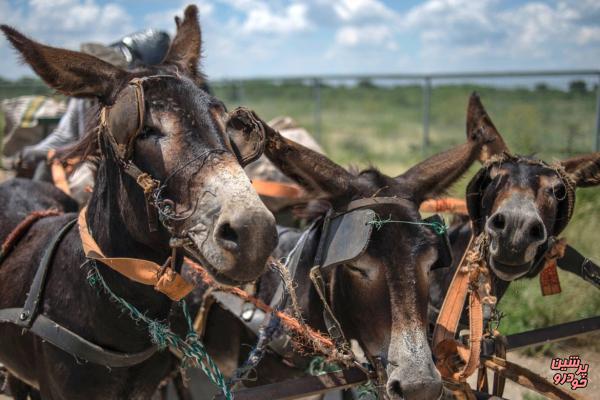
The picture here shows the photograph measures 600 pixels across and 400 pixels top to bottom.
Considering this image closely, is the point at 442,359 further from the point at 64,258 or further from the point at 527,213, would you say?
the point at 64,258

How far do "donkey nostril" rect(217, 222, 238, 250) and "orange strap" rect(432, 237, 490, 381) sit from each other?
52.6 inches

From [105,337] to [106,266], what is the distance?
30cm

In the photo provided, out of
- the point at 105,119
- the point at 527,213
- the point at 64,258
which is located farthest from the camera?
the point at 527,213

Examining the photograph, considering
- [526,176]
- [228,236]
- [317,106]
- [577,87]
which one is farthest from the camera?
[317,106]

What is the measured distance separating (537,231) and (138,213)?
6.24 ft

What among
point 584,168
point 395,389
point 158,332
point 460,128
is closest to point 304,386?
point 395,389

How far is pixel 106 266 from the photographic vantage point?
2465 millimetres

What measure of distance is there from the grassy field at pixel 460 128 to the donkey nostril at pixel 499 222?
0.25m

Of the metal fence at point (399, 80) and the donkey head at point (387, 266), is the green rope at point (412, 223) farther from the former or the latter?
the metal fence at point (399, 80)

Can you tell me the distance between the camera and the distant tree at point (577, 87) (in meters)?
7.79

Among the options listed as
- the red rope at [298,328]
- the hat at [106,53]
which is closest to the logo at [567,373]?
the red rope at [298,328]

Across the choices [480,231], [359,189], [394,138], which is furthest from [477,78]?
[359,189]

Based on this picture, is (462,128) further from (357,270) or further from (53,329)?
(53,329)

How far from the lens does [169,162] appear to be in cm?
204
